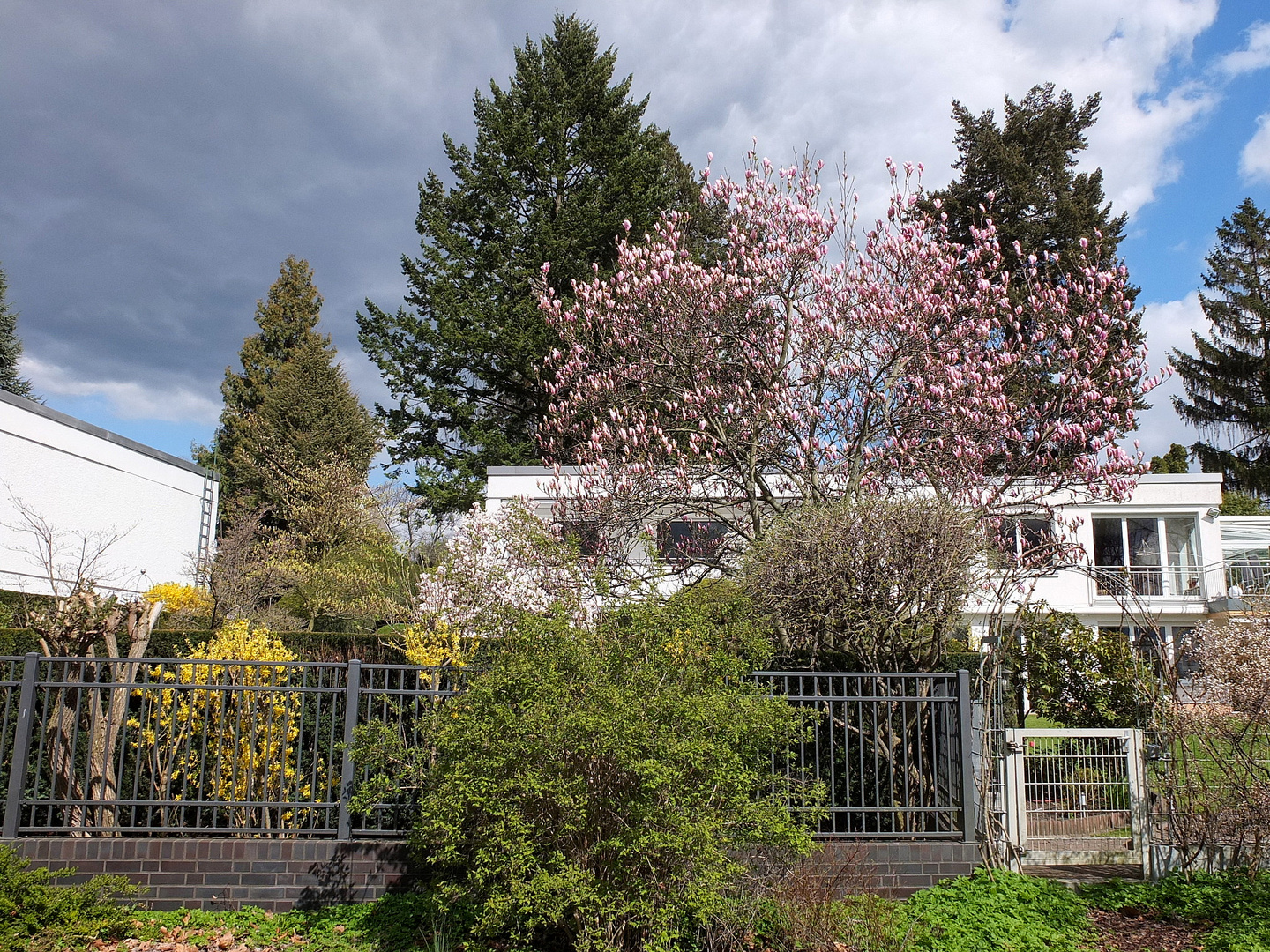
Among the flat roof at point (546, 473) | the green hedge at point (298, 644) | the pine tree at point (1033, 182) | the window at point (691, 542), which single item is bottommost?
the green hedge at point (298, 644)

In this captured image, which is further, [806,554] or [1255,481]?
[1255,481]

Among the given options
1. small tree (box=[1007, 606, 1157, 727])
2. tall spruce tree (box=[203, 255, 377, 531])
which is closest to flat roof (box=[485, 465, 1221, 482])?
small tree (box=[1007, 606, 1157, 727])

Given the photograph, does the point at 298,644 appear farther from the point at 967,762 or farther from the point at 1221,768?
the point at 1221,768

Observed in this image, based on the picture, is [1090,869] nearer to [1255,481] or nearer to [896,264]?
[896,264]

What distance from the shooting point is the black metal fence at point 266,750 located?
6.38 meters

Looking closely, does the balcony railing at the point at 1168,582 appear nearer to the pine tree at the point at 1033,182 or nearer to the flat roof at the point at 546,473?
the flat roof at the point at 546,473

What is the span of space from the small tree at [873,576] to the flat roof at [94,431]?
15893 millimetres

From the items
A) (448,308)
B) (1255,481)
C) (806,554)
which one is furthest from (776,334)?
(1255,481)

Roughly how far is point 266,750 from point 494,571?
4.92m

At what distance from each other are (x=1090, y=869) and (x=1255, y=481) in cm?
3135

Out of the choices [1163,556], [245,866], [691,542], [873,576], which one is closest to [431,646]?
[245,866]

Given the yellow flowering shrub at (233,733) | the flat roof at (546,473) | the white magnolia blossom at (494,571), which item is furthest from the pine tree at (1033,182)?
the yellow flowering shrub at (233,733)

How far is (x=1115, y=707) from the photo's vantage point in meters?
10.1

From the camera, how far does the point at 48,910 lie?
524 centimetres
